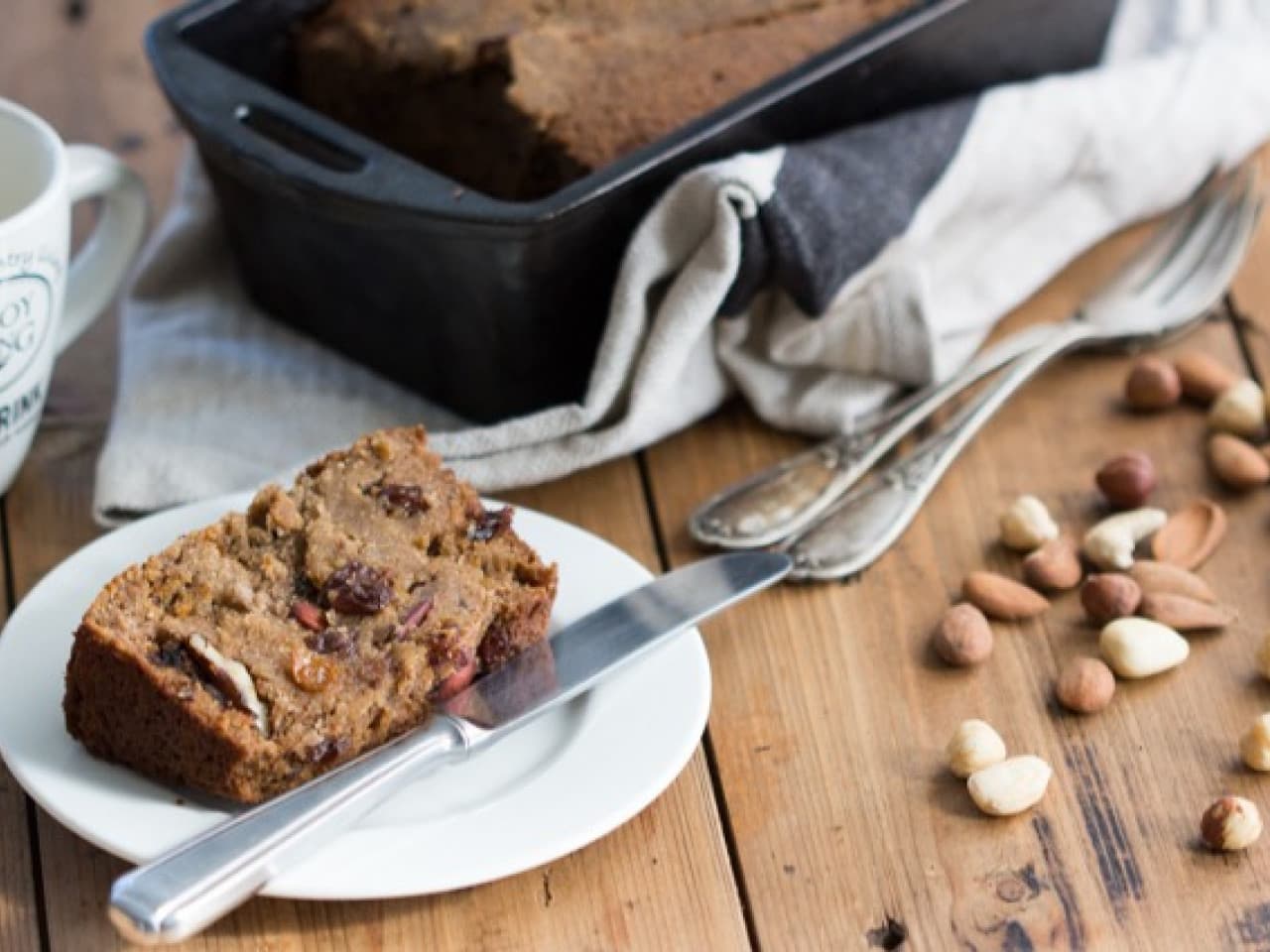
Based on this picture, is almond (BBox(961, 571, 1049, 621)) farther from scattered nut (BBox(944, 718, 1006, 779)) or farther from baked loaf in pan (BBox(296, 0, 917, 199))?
baked loaf in pan (BBox(296, 0, 917, 199))

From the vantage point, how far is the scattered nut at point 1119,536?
5.71 ft

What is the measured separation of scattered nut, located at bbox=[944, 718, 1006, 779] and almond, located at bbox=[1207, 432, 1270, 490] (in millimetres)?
465

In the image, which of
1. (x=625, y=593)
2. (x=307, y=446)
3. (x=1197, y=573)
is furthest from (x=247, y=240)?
(x=1197, y=573)

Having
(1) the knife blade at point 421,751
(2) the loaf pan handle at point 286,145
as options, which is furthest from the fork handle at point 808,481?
(2) the loaf pan handle at point 286,145

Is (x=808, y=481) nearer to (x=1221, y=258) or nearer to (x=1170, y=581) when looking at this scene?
(x=1170, y=581)

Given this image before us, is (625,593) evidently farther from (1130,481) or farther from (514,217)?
(1130,481)

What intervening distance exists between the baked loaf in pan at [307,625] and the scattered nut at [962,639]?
0.35m

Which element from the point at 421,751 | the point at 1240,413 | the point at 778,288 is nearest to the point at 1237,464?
the point at 1240,413

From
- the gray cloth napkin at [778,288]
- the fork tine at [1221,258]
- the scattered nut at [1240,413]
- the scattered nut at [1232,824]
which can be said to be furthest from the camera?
the fork tine at [1221,258]

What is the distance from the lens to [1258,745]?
5.00ft

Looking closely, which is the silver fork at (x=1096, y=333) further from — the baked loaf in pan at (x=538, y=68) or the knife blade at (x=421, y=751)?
the baked loaf in pan at (x=538, y=68)

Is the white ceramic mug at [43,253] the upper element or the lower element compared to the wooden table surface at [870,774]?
upper

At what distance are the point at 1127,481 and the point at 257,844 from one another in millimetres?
916

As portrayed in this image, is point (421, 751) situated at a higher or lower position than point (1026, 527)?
higher
